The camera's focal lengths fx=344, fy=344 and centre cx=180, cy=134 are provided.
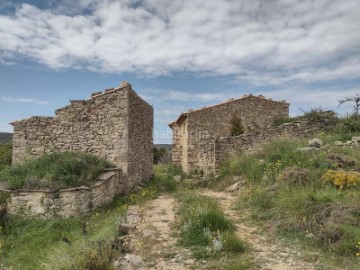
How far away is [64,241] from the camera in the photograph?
6891 mm

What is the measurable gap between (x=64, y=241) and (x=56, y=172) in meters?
3.48

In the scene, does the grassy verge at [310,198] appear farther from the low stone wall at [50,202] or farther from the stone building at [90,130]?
the stone building at [90,130]

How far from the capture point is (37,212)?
30.7 feet

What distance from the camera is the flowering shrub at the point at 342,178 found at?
25.9ft

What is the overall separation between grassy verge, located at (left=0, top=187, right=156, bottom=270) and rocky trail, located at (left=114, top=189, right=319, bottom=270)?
0.32m

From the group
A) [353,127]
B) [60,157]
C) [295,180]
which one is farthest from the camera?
[353,127]

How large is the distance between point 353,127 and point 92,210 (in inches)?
421

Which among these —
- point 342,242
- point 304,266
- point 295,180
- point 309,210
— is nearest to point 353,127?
point 295,180

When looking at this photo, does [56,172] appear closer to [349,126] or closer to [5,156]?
[5,156]

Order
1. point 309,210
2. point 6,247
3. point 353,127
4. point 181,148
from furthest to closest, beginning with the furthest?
1. point 181,148
2. point 353,127
3. point 6,247
4. point 309,210

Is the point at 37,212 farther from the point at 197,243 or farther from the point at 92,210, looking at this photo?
the point at 197,243

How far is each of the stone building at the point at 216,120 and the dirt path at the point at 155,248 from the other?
34.9ft

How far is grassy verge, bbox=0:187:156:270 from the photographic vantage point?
506 cm

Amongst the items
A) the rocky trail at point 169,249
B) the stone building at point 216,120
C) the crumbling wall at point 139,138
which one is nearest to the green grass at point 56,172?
the crumbling wall at point 139,138
